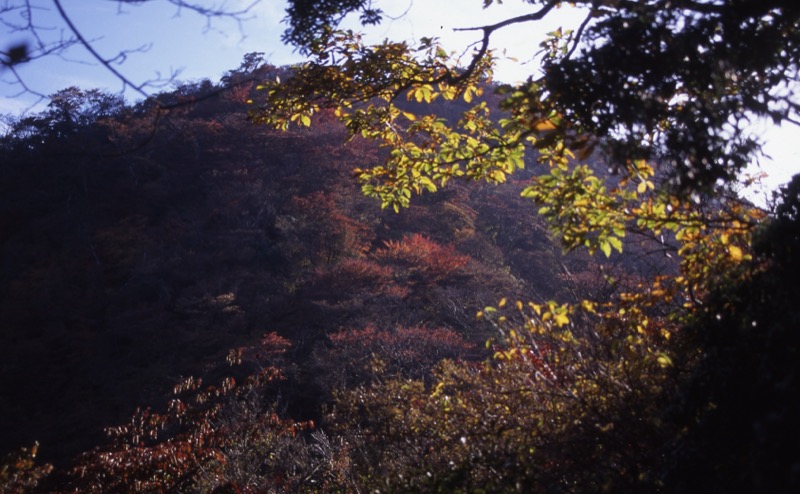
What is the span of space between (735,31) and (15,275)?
1922 cm

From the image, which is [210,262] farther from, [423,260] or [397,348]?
[397,348]

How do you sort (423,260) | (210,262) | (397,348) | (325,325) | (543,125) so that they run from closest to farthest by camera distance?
(543,125) → (397,348) → (325,325) → (423,260) → (210,262)

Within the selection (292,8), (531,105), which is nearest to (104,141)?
(292,8)

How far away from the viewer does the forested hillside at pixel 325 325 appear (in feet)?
11.6

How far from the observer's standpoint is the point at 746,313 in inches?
107

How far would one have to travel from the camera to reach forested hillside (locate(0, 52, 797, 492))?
11.6 feet

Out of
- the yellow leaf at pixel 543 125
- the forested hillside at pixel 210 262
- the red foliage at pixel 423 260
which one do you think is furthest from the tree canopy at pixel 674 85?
the red foliage at pixel 423 260

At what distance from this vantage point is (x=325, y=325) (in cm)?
1324

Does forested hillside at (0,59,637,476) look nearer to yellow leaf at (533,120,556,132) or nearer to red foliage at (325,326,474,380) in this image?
red foliage at (325,326,474,380)

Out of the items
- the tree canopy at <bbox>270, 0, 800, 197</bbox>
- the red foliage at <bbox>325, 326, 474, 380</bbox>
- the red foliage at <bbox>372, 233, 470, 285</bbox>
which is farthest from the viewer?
the red foliage at <bbox>372, 233, 470, 285</bbox>

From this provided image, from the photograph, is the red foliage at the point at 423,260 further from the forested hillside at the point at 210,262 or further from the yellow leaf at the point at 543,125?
the yellow leaf at the point at 543,125

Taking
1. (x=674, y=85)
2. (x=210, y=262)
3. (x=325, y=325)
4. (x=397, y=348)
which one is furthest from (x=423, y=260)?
(x=674, y=85)

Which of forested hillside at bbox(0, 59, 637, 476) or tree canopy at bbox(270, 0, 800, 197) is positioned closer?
tree canopy at bbox(270, 0, 800, 197)

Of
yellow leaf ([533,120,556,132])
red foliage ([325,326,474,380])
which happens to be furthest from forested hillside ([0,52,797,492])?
yellow leaf ([533,120,556,132])
